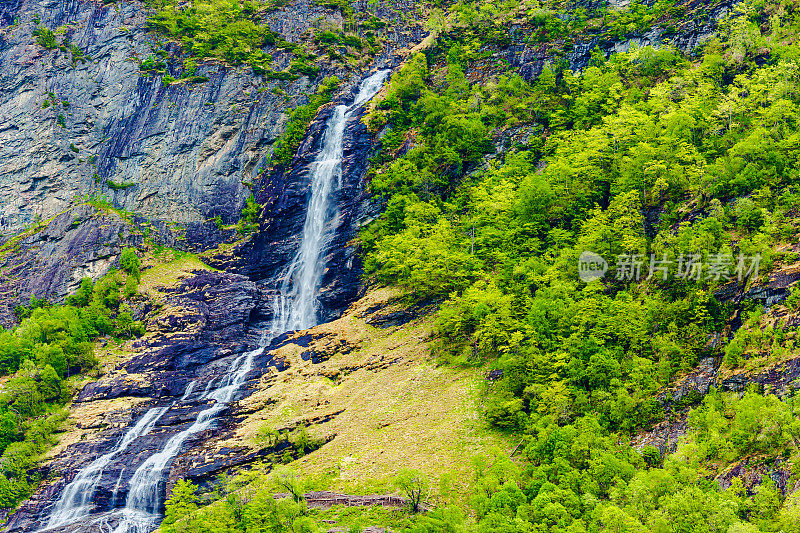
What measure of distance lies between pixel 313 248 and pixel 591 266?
31853 mm

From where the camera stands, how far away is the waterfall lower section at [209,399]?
41.1 meters

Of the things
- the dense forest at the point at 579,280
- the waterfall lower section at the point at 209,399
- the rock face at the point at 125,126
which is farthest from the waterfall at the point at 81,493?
the rock face at the point at 125,126

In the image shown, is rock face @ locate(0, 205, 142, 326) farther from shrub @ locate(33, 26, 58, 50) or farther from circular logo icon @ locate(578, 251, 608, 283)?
circular logo icon @ locate(578, 251, 608, 283)

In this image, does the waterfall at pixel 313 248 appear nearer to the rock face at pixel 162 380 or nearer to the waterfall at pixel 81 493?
the rock face at pixel 162 380

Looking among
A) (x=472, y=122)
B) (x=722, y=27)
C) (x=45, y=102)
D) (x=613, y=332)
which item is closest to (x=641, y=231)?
(x=613, y=332)

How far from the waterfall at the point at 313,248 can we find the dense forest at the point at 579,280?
5.04m

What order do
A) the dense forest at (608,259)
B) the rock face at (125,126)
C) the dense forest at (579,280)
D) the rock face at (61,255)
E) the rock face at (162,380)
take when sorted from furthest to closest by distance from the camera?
the rock face at (125,126), the rock face at (61,255), the rock face at (162,380), the dense forest at (579,280), the dense forest at (608,259)

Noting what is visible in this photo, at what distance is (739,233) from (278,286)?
43.0 m

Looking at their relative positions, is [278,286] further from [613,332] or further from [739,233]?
[739,233]

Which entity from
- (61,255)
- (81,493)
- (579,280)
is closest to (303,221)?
(61,255)

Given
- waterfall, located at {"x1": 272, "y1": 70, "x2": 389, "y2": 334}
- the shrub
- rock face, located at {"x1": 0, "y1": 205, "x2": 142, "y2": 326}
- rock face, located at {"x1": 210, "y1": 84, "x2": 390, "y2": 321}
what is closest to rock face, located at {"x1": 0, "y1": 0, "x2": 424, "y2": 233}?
the shrub

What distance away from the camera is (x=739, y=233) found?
123 ft

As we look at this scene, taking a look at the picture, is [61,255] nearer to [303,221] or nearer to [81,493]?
[303,221]

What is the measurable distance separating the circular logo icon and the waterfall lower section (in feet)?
89.8
